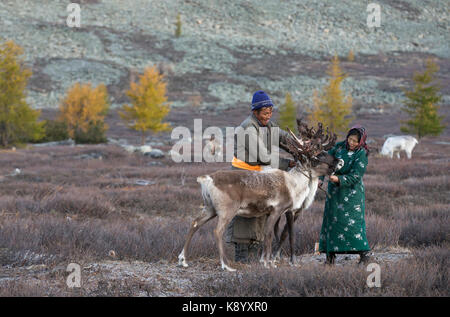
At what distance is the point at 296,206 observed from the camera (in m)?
5.58

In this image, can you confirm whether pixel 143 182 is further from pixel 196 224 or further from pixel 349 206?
pixel 349 206

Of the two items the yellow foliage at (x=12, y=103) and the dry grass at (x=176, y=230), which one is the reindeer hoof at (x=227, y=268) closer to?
the dry grass at (x=176, y=230)

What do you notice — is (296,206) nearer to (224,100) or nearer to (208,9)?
(224,100)

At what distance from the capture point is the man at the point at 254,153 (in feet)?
18.5

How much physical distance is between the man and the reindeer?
202 millimetres

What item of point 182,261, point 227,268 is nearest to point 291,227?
point 227,268

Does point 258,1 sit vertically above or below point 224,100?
above

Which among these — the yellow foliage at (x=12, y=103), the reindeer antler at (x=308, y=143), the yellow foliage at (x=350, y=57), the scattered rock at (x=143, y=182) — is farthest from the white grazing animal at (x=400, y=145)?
the yellow foliage at (x=350, y=57)

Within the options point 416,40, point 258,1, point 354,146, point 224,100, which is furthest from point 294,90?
point 354,146

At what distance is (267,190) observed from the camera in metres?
5.43

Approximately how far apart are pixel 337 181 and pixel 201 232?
10.00 ft
